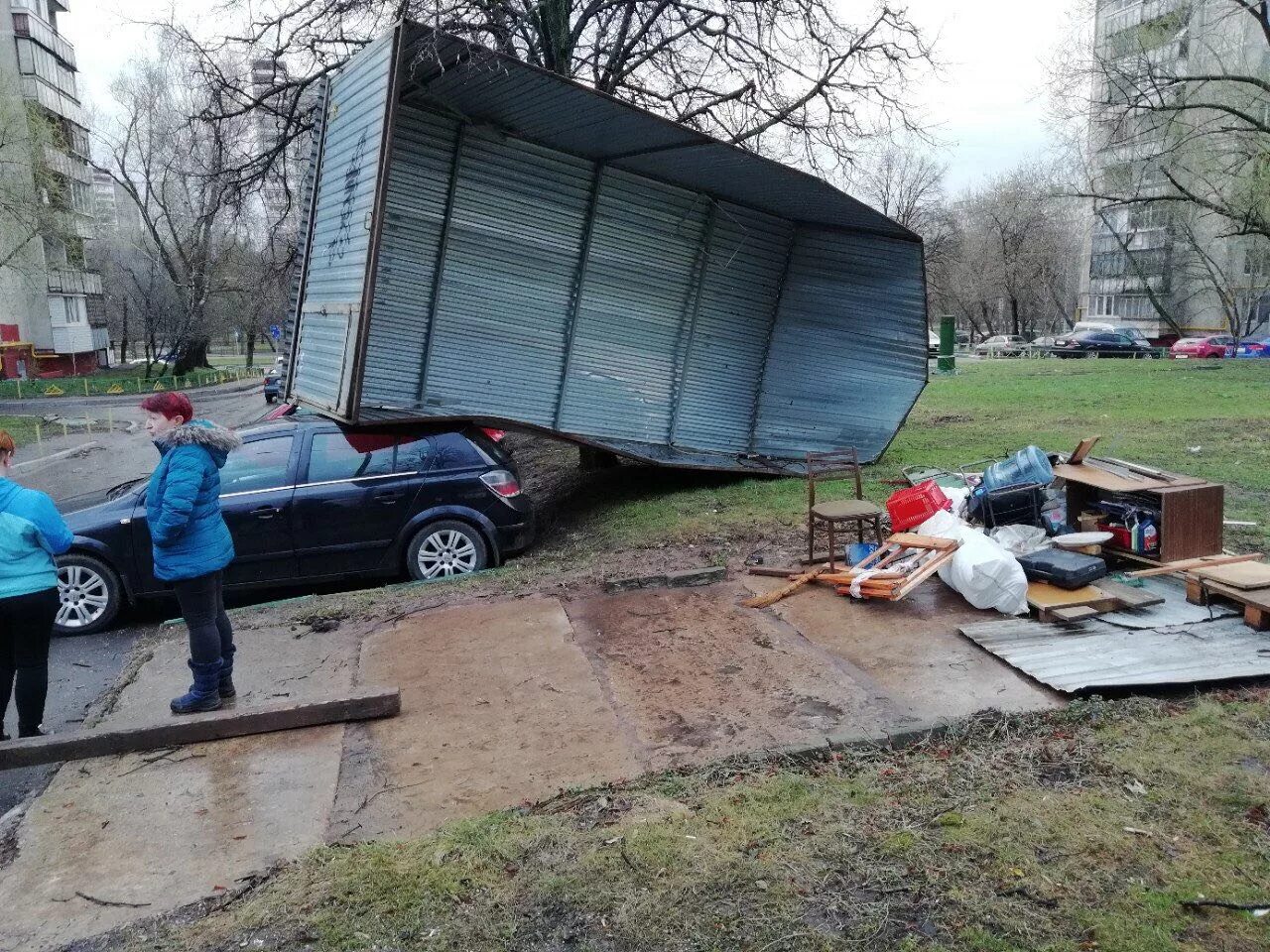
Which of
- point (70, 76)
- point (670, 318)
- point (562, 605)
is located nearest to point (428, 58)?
point (670, 318)

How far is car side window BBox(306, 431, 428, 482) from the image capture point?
8.03 m

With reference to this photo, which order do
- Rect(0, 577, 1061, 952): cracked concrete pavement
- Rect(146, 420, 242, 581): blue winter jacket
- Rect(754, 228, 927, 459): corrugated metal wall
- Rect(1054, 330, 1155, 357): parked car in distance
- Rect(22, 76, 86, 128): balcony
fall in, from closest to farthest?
Rect(0, 577, 1061, 952): cracked concrete pavement → Rect(146, 420, 242, 581): blue winter jacket → Rect(754, 228, 927, 459): corrugated metal wall → Rect(1054, 330, 1155, 357): parked car in distance → Rect(22, 76, 86, 128): balcony

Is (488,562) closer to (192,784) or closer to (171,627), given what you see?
(171,627)

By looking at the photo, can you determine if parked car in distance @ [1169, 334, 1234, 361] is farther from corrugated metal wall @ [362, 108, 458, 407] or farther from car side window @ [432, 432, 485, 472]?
car side window @ [432, 432, 485, 472]

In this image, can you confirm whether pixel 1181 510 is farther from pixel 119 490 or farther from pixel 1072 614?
pixel 119 490

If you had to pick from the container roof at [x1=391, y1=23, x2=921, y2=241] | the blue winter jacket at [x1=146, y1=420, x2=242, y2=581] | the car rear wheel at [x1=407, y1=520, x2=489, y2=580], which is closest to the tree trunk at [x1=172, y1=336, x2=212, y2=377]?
the container roof at [x1=391, y1=23, x2=921, y2=241]

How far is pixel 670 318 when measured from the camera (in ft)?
34.6

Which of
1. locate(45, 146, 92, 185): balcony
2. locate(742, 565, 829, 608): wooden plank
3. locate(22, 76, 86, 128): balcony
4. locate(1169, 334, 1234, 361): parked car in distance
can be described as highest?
locate(22, 76, 86, 128): balcony

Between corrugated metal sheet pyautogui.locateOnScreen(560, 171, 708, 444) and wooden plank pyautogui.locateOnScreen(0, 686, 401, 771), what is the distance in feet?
17.1

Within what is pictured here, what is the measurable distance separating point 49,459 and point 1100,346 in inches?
1512

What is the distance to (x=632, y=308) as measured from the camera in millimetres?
10281

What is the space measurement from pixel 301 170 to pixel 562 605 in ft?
37.7

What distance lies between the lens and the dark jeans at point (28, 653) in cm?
495

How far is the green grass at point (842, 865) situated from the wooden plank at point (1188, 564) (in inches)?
81.8
